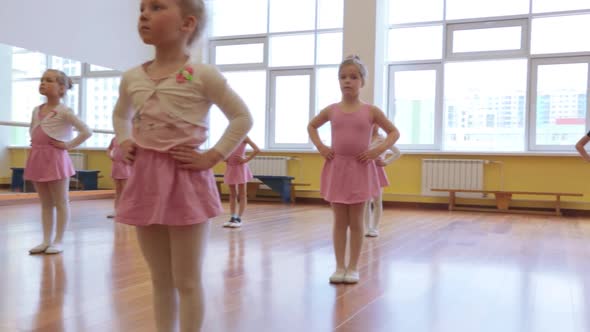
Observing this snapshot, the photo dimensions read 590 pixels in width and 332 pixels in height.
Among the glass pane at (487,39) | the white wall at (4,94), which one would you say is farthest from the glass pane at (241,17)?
the white wall at (4,94)

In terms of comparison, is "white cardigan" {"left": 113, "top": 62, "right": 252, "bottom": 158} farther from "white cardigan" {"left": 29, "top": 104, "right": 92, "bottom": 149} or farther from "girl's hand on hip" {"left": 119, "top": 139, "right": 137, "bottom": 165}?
"white cardigan" {"left": 29, "top": 104, "right": 92, "bottom": 149}

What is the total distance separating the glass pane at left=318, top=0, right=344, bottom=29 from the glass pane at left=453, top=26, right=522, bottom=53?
6.41ft

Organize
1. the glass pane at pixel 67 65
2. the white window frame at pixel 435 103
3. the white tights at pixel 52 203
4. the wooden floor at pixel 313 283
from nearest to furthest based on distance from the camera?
the wooden floor at pixel 313 283, the white tights at pixel 52 203, the glass pane at pixel 67 65, the white window frame at pixel 435 103

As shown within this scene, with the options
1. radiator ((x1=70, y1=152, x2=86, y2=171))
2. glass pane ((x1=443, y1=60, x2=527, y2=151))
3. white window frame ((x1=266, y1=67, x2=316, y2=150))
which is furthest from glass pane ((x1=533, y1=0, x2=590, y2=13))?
radiator ((x1=70, y1=152, x2=86, y2=171))

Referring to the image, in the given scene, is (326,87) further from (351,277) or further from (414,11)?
(351,277)

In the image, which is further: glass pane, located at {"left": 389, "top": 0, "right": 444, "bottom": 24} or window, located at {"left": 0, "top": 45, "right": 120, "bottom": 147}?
glass pane, located at {"left": 389, "top": 0, "right": 444, "bottom": 24}

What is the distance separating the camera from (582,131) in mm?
7504

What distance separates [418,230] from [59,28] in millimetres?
5935

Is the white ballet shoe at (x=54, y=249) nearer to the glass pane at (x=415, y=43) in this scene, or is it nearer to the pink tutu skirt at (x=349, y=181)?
the pink tutu skirt at (x=349, y=181)

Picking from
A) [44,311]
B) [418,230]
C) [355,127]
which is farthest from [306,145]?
[44,311]

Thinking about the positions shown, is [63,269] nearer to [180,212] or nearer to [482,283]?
[180,212]

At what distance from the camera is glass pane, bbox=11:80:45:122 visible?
7332 mm

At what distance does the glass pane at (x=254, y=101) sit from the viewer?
9.52 m

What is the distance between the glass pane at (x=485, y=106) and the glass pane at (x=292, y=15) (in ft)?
8.36
